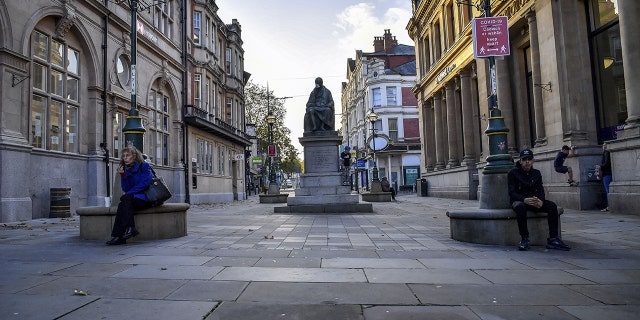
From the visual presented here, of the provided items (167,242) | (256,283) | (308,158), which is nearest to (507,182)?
(256,283)

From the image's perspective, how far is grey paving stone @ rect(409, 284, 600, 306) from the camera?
11.7 feet

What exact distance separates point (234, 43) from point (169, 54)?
1284cm

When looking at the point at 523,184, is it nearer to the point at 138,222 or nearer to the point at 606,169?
the point at 138,222

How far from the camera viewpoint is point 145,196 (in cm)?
713

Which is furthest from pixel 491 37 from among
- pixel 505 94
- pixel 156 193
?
pixel 505 94

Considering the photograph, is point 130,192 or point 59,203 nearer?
point 130,192

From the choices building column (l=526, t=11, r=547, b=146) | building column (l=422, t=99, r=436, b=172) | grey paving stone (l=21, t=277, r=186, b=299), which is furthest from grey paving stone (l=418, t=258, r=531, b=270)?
building column (l=422, t=99, r=436, b=172)

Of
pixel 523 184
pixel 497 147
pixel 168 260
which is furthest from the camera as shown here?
pixel 497 147

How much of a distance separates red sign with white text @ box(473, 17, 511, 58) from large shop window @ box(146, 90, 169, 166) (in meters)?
18.2

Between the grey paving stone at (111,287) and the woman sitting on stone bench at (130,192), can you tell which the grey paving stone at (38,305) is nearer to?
the grey paving stone at (111,287)

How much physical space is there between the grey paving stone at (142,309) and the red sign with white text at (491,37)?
7247mm

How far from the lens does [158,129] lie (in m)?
23.0

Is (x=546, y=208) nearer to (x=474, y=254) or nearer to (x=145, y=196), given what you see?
(x=474, y=254)

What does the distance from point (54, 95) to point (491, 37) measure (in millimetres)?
13815
